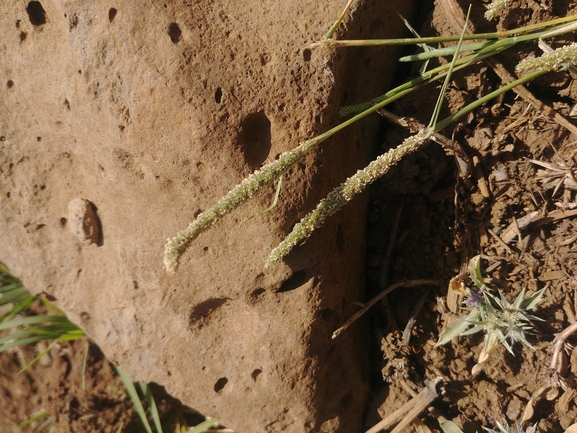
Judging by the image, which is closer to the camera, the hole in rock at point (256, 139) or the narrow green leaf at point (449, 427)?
the hole in rock at point (256, 139)

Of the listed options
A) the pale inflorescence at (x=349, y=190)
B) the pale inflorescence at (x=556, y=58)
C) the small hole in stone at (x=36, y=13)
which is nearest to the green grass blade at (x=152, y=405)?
the pale inflorescence at (x=349, y=190)

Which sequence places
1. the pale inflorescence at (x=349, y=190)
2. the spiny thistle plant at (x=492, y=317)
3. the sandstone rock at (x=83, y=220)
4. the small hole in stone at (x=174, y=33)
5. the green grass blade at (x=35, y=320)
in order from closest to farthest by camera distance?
the pale inflorescence at (x=349, y=190)
the small hole in stone at (x=174, y=33)
the spiny thistle plant at (x=492, y=317)
the sandstone rock at (x=83, y=220)
the green grass blade at (x=35, y=320)

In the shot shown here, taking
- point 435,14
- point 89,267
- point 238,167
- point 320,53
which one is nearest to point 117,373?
point 89,267

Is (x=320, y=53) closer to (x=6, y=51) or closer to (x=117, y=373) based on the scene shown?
(x=6, y=51)

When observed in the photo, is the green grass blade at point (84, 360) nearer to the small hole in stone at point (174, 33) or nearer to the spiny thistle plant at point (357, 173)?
the spiny thistle plant at point (357, 173)

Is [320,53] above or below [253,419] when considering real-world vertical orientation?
above

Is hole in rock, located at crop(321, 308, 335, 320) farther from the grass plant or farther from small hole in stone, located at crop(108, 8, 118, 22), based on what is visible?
small hole in stone, located at crop(108, 8, 118, 22)

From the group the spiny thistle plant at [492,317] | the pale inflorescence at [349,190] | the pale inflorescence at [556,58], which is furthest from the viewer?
the spiny thistle plant at [492,317]

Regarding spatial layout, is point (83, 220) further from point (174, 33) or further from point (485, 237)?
point (485, 237)
